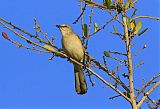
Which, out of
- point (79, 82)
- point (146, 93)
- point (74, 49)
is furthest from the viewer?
point (74, 49)

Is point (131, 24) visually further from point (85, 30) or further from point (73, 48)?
point (73, 48)

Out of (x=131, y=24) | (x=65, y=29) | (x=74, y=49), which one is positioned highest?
(x=65, y=29)

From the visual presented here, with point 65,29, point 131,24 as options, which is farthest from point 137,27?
point 65,29

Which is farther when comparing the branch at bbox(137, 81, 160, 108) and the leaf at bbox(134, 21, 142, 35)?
the leaf at bbox(134, 21, 142, 35)

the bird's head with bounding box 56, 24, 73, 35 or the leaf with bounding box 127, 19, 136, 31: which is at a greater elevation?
the bird's head with bounding box 56, 24, 73, 35

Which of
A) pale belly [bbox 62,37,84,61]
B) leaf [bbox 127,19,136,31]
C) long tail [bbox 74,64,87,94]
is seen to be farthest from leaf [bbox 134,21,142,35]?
pale belly [bbox 62,37,84,61]

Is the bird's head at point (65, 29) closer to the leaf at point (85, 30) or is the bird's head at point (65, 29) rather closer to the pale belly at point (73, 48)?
the pale belly at point (73, 48)

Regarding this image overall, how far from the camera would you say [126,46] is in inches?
125

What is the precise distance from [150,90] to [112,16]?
798mm

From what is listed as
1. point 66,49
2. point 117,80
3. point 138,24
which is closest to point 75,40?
point 66,49

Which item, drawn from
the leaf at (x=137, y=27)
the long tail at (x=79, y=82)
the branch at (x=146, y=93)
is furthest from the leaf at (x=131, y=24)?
the long tail at (x=79, y=82)

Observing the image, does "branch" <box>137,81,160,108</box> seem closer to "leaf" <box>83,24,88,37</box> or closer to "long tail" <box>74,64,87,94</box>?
"leaf" <box>83,24,88,37</box>

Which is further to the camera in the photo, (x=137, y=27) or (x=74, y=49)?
(x=74, y=49)

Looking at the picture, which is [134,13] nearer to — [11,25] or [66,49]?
[11,25]
